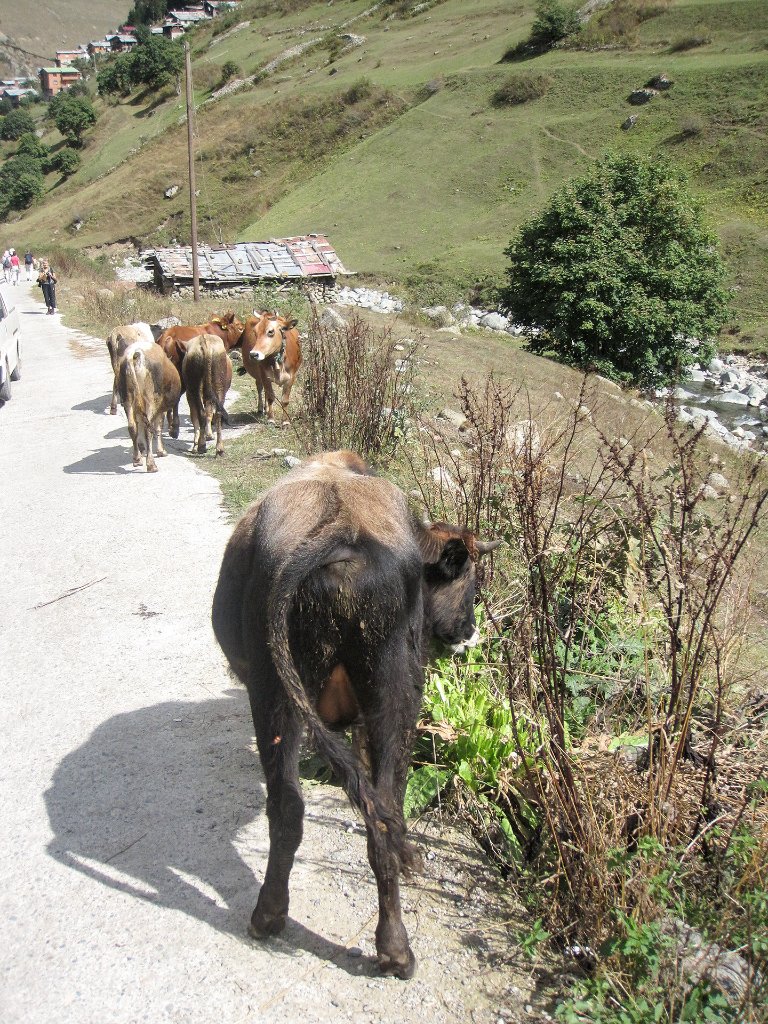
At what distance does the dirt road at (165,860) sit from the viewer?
125 inches

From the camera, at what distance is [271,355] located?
12.7m

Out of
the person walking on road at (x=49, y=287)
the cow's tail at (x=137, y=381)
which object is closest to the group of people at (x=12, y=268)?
the person walking on road at (x=49, y=287)

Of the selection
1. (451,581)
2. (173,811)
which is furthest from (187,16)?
(173,811)

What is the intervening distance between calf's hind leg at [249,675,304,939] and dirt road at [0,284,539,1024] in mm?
220

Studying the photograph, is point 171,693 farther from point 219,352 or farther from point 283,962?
point 219,352

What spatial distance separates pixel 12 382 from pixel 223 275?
20246 millimetres

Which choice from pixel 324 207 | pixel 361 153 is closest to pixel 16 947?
pixel 324 207

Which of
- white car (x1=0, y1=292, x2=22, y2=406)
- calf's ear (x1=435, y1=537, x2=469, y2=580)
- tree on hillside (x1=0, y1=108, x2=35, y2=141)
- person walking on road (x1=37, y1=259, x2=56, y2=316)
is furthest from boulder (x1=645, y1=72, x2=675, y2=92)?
tree on hillside (x1=0, y1=108, x2=35, y2=141)

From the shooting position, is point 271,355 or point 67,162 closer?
point 271,355

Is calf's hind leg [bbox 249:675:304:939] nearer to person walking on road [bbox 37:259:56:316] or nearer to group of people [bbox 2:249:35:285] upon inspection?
person walking on road [bbox 37:259:56:316]

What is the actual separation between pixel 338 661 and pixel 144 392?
791cm

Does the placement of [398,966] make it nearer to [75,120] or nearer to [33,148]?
[75,120]

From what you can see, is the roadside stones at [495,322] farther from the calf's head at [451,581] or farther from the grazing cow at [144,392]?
the calf's head at [451,581]

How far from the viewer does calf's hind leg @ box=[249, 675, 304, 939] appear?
324 centimetres
